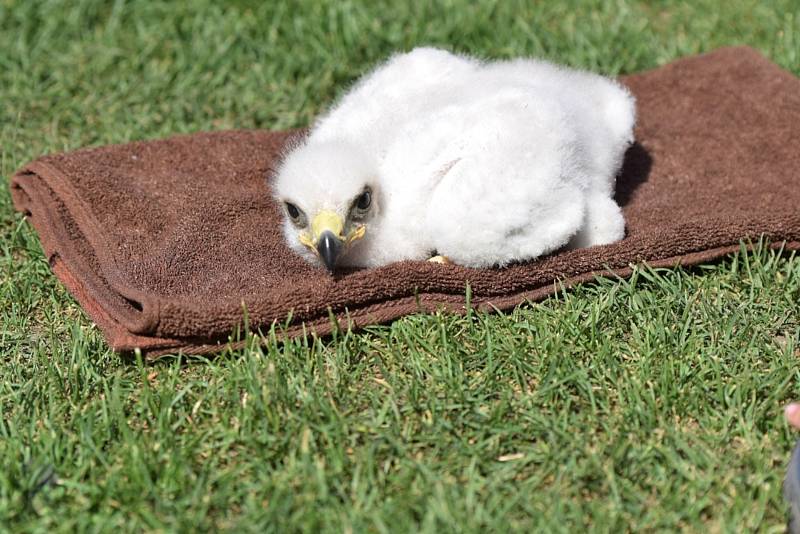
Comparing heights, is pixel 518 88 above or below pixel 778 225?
above

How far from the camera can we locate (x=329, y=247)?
343 centimetres

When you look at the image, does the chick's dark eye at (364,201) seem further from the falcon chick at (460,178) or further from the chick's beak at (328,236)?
the chick's beak at (328,236)

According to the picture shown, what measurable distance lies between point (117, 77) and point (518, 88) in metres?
2.54

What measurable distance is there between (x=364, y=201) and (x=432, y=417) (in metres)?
0.94

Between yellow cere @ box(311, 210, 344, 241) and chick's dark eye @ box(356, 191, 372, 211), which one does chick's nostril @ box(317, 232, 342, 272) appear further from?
chick's dark eye @ box(356, 191, 372, 211)

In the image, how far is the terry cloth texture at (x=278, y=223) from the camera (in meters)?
3.48

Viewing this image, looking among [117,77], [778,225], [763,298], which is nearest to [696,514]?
[763,298]

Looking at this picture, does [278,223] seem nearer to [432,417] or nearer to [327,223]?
[327,223]

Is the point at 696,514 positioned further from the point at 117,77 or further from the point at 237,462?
the point at 117,77

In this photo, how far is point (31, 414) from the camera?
3182 millimetres

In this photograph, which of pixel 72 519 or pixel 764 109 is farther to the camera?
pixel 764 109

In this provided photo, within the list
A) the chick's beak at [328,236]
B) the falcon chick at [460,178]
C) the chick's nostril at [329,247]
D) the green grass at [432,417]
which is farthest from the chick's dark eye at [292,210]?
the green grass at [432,417]

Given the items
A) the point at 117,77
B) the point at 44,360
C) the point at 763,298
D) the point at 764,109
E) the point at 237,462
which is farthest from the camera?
the point at 117,77

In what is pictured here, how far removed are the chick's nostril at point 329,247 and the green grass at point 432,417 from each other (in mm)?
280
